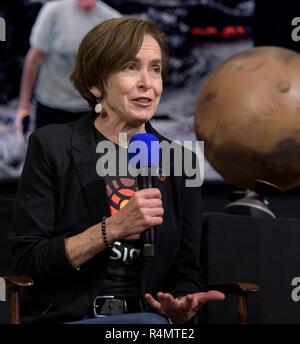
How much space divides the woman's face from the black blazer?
0.46 ft

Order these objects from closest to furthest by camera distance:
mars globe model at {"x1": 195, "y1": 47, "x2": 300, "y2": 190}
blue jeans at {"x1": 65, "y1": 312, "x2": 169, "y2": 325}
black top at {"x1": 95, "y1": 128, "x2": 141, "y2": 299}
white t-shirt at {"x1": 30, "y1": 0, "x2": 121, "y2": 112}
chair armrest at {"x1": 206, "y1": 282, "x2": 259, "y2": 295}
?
blue jeans at {"x1": 65, "y1": 312, "x2": 169, "y2": 325}, black top at {"x1": 95, "y1": 128, "x2": 141, "y2": 299}, chair armrest at {"x1": 206, "y1": 282, "x2": 259, "y2": 295}, mars globe model at {"x1": 195, "y1": 47, "x2": 300, "y2": 190}, white t-shirt at {"x1": 30, "y1": 0, "x2": 121, "y2": 112}

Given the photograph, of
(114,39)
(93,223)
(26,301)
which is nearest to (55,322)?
(26,301)

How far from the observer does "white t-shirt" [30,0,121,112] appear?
427cm

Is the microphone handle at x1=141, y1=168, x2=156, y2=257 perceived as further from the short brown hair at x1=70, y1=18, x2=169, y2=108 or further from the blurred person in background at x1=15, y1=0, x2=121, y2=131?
the blurred person in background at x1=15, y1=0, x2=121, y2=131

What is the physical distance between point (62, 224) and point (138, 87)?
41cm

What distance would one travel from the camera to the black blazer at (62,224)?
83.6 inches

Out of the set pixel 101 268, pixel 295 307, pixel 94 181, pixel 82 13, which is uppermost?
pixel 82 13

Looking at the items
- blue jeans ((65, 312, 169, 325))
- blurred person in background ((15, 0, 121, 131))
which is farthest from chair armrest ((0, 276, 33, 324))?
blurred person in background ((15, 0, 121, 131))

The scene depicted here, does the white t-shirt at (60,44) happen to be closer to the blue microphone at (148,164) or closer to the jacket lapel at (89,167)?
the jacket lapel at (89,167)

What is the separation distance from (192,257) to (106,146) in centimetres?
40

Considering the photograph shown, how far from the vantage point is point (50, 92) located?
432 centimetres

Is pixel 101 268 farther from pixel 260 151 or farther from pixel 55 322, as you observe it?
pixel 260 151

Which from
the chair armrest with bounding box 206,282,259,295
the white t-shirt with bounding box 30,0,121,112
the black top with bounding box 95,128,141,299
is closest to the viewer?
the black top with bounding box 95,128,141,299

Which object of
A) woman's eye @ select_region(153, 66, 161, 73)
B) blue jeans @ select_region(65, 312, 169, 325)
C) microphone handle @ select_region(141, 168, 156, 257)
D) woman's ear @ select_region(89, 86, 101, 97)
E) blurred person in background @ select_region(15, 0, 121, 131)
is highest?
blurred person in background @ select_region(15, 0, 121, 131)
